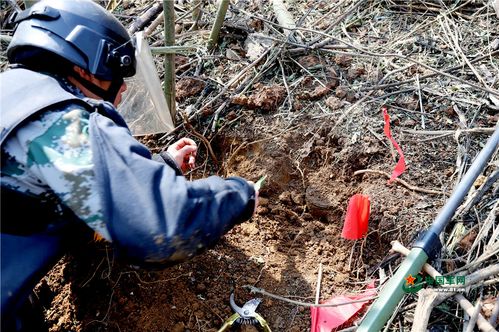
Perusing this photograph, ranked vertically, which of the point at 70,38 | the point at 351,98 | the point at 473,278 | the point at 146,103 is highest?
the point at 70,38

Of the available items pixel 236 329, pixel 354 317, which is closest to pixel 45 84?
pixel 236 329

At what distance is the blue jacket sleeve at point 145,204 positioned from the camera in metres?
1.72

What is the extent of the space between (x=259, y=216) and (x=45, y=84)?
1.36m

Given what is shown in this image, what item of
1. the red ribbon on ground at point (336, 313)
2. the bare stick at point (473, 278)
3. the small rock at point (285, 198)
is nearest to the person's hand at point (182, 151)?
the small rock at point (285, 198)

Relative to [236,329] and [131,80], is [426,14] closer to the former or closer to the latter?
[131,80]

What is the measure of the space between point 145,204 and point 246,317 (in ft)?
3.22

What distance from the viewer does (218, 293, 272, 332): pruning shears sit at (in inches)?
95.6

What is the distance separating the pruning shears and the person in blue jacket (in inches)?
25.6

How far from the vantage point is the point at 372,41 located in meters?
3.47

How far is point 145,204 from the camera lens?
172cm

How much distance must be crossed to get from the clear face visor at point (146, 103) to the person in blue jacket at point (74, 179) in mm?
507

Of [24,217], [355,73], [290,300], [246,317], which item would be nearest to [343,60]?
[355,73]

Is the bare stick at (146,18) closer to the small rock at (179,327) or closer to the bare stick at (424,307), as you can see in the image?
the small rock at (179,327)

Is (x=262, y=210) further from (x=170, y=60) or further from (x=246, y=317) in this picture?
(x=170, y=60)
